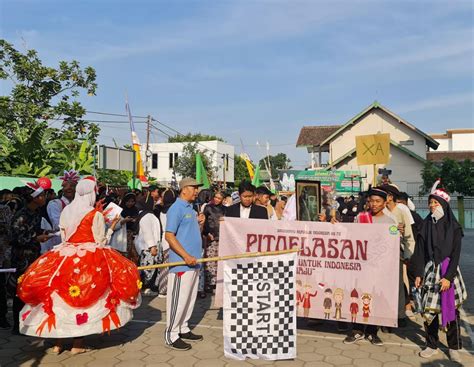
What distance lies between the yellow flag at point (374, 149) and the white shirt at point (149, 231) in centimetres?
605

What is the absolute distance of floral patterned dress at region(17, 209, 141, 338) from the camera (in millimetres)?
4637

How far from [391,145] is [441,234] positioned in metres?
27.2

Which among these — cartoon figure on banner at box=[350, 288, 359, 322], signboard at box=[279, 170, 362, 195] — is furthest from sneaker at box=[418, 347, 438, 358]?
signboard at box=[279, 170, 362, 195]

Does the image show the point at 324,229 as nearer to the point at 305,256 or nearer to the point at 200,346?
the point at 305,256

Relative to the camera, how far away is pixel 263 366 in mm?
4723

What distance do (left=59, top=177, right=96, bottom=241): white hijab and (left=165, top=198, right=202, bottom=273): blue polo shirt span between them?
0.89m

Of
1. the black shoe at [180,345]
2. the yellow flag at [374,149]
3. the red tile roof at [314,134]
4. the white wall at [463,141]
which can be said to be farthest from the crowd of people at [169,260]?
the white wall at [463,141]

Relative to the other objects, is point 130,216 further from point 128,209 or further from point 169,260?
point 169,260

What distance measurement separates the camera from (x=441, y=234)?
501cm

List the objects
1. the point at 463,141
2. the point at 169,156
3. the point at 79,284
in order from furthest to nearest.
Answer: the point at 463,141
the point at 169,156
the point at 79,284

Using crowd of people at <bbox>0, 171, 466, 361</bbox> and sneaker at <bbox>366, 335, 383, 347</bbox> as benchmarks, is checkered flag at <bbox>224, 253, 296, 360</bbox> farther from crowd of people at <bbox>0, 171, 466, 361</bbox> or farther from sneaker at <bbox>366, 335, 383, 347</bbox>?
sneaker at <bbox>366, 335, 383, 347</bbox>

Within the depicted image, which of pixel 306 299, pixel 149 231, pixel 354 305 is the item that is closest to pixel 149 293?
pixel 149 231

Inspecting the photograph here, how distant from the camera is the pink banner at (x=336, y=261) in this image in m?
5.33

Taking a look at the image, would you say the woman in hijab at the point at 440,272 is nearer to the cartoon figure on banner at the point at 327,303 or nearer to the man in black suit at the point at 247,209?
the cartoon figure on banner at the point at 327,303
